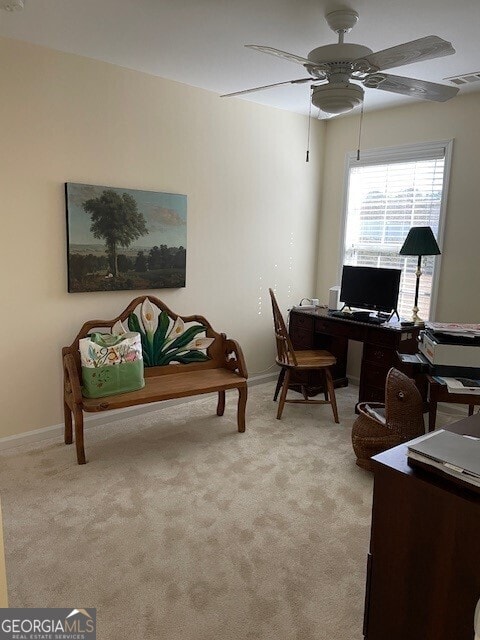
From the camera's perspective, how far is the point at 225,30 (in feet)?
8.76

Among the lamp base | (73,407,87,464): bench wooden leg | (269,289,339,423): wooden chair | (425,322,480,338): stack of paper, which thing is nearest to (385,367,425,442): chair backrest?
(425,322,480,338): stack of paper

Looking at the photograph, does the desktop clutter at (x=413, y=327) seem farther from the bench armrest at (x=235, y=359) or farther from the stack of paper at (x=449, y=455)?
the stack of paper at (x=449, y=455)

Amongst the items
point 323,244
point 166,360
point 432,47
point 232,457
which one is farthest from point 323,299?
point 432,47

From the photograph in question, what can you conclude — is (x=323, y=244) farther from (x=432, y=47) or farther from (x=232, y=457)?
(x=432, y=47)

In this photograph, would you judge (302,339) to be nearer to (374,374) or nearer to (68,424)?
(374,374)

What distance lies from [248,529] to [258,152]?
10.3ft

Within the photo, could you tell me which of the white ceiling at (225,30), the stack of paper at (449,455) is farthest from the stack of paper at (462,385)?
the white ceiling at (225,30)

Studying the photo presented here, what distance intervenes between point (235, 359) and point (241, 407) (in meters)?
0.38

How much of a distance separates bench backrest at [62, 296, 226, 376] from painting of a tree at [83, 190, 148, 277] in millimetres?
344

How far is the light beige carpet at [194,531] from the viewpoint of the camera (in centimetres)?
187

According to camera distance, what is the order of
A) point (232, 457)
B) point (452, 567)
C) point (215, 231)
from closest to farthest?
point (452, 567)
point (232, 457)
point (215, 231)

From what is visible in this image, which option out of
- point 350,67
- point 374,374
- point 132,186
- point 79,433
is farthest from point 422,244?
point 79,433

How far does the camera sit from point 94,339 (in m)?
3.17

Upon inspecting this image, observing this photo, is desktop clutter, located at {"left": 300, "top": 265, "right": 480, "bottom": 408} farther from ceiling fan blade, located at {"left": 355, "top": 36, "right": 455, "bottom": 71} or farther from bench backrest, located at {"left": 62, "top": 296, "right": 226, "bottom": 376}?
ceiling fan blade, located at {"left": 355, "top": 36, "right": 455, "bottom": 71}
